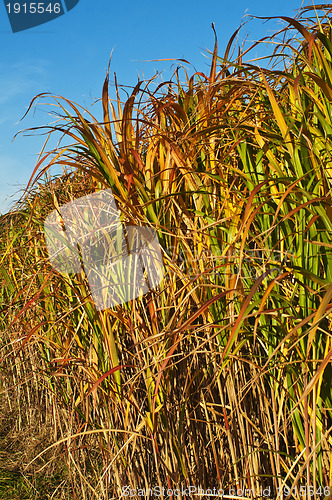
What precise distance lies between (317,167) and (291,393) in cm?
58

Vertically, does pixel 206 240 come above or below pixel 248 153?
below

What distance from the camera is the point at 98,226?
1.46 meters

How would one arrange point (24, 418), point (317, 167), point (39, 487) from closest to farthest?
point (317, 167) < point (39, 487) < point (24, 418)

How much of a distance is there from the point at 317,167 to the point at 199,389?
73 cm

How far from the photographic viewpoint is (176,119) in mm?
1467

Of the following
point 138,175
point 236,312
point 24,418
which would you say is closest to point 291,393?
point 236,312

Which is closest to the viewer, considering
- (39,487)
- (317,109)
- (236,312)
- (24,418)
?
(317,109)

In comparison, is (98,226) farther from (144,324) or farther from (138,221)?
(144,324)

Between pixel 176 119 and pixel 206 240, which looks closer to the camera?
pixel 206 240

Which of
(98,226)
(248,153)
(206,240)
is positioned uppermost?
(248,153)

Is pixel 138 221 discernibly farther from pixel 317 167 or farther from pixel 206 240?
pixel 317 167

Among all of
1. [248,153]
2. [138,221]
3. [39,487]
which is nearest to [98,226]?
[138,221]

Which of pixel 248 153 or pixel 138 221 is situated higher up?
pixel 248 153

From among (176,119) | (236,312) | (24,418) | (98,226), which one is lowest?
(24,418)
